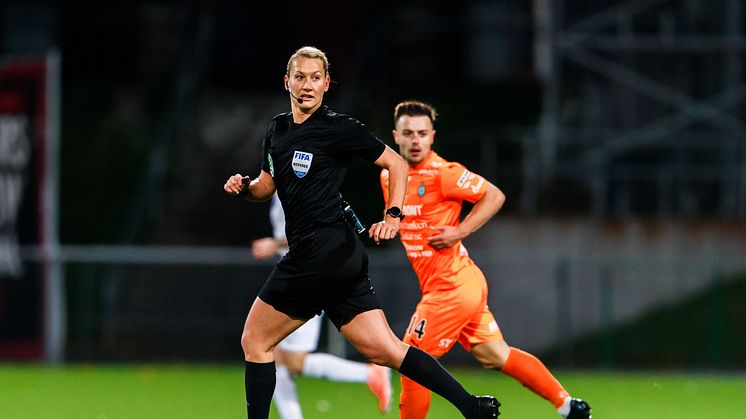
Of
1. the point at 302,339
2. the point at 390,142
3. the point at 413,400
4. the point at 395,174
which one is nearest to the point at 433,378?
the point at 413,400

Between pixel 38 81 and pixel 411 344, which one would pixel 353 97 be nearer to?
pixel 38 81

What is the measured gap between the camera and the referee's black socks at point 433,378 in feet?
27.8

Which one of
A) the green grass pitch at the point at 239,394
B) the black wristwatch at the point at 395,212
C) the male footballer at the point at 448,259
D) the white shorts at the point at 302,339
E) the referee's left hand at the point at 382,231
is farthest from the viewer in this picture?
the green grass pitch at the point at 239,394

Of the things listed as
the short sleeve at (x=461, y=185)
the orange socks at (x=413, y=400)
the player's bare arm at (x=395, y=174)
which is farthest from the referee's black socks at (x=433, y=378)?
the short sleeve at (x=461, y=185)

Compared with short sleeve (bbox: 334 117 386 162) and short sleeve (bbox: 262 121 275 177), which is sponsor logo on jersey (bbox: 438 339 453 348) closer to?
short sleeve (bbox: 334 117 386 162)

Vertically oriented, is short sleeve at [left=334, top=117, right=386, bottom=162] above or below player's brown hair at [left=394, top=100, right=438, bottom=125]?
below

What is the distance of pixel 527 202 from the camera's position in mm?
20906

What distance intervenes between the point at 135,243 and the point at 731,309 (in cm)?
840

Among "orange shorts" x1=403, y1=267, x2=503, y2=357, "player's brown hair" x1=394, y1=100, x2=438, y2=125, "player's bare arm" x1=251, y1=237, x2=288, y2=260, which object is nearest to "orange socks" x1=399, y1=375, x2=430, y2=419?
"orange shorts" x1=403, y1=267, x2=503, y2=357

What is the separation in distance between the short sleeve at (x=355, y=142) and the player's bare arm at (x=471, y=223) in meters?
1.11

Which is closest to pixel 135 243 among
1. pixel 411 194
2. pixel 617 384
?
pixel 617 384

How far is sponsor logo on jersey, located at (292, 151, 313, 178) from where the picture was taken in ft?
27.4

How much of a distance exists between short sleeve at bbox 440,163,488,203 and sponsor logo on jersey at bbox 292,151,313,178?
152cm

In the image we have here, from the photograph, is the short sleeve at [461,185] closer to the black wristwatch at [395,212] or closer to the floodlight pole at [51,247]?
the black wristwatch at [395,212]
